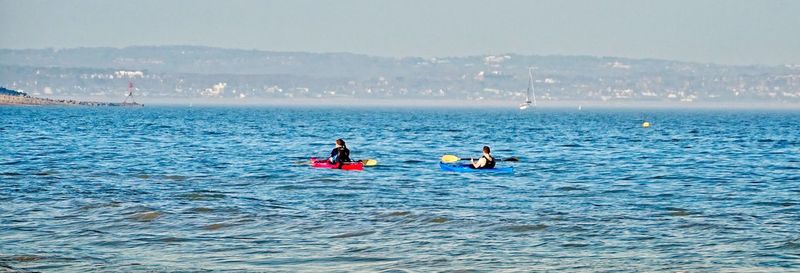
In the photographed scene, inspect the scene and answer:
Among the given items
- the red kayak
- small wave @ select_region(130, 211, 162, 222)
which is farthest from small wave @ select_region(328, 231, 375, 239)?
the red kayak

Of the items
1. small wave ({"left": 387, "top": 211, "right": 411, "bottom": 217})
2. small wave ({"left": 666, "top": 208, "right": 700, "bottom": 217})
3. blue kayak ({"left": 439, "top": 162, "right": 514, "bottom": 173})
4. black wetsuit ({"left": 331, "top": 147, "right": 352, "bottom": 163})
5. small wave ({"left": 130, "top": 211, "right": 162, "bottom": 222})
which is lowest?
blue kayak ({"left": 439, "top": 162, "right": 514, "bottom": 173})

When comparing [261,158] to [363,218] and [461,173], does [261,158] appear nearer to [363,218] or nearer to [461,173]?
[461,173]

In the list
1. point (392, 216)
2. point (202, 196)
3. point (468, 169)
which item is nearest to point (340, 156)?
point (468, 169)

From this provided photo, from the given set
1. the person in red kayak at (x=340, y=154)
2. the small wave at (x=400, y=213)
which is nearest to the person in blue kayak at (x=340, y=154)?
the person in red kayak at (x=340, y=154)

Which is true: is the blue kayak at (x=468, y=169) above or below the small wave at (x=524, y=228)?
below

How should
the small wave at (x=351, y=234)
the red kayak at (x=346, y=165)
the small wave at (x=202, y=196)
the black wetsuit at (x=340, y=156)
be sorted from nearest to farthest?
the small wave at (x=351, y=234) → the small wave at (x=202, y=196) → the red kayak at (x=346, y=165) → the black wetsuit at (x=340, y=156)

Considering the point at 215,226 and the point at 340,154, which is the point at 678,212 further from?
the point at 340,154

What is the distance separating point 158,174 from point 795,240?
1019 inches

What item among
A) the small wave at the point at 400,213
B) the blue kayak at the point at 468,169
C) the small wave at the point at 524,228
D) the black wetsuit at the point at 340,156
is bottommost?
the blue kayak at the point at 468,169

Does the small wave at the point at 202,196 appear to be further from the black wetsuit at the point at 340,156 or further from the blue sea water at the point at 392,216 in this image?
the black wetsuit at the point at 340,156

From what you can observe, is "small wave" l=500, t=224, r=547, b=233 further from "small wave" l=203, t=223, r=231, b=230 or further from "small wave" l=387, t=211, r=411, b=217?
"small wave" l=203, t=223, r=231, b=230

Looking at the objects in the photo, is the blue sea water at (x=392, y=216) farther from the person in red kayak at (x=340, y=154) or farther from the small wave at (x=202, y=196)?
the person in red kayak at (x=340, y=154)

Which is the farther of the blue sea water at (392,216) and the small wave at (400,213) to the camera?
the small wave at (400,213)

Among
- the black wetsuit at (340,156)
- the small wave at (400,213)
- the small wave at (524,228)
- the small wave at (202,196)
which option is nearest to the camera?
the small wave at (524,228)
